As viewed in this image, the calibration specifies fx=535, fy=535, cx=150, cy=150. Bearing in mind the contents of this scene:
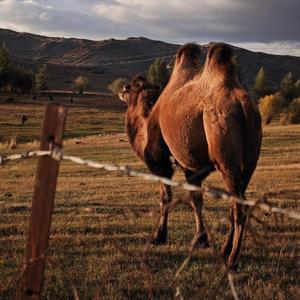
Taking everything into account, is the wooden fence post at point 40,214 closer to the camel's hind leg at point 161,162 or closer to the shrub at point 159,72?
the camel's hind leg at point 161,162

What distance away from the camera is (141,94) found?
31.7 ft

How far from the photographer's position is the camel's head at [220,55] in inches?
288

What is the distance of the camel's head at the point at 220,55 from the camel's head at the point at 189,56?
59.0 inches

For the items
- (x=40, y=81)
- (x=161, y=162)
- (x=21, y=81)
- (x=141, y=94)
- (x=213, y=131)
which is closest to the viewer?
(x=213, y=131)

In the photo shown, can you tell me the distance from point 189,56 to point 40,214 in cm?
633

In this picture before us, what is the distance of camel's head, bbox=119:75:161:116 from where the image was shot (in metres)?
9.43

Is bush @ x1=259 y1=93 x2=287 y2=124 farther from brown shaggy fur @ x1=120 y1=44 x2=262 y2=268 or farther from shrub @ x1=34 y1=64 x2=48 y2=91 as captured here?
brown shaggy fur @ x1=120 y1=44 x2=262 y2=268

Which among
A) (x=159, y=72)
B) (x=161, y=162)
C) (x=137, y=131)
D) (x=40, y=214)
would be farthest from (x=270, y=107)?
(x=40, y=214)

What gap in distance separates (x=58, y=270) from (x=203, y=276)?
1.70 m

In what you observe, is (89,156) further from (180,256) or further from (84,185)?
(180,256)

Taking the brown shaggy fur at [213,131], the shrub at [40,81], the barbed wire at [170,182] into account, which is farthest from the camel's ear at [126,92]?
the shrub at [40,81]

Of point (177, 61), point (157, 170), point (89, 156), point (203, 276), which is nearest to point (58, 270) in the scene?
point (203, 276)

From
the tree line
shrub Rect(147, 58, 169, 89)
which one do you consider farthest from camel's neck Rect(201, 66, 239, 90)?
shrub Rect(147, 58, 169, 89)

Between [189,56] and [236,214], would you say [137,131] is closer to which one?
[189,56]
